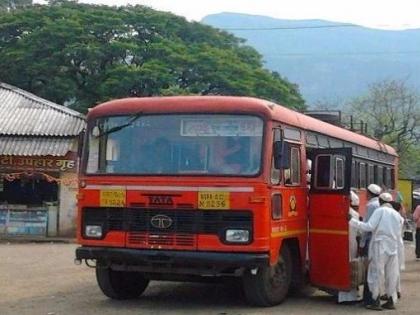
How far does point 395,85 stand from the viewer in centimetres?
4703

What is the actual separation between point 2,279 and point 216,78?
81.6ft

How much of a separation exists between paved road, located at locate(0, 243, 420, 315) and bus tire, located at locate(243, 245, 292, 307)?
0.12 m

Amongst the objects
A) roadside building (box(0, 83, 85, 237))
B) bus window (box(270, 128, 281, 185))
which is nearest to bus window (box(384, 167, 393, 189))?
bus window (box(270, 128, 281, 185))

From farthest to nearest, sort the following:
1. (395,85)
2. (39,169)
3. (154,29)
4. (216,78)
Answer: (395,85), (154,29), (216,78), (39,169)

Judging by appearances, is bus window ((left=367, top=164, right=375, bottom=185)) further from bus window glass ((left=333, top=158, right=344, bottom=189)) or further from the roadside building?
the roadside building

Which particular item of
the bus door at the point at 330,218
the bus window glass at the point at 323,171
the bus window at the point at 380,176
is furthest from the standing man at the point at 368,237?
the bus window at the point at 380,176

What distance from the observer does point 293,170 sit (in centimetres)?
1067

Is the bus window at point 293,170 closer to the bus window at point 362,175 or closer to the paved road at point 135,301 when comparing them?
the paved road at point 135,301

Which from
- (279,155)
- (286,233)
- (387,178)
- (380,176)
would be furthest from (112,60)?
(279,155)

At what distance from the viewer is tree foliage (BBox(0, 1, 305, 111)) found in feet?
113

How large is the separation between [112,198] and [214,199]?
1.35 metres

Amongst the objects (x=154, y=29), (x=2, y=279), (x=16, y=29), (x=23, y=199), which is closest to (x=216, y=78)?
(x=154, y=29)

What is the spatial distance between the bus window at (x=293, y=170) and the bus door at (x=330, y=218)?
247mm

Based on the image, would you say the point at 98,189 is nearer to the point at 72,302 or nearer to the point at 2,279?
the point at 72,302
